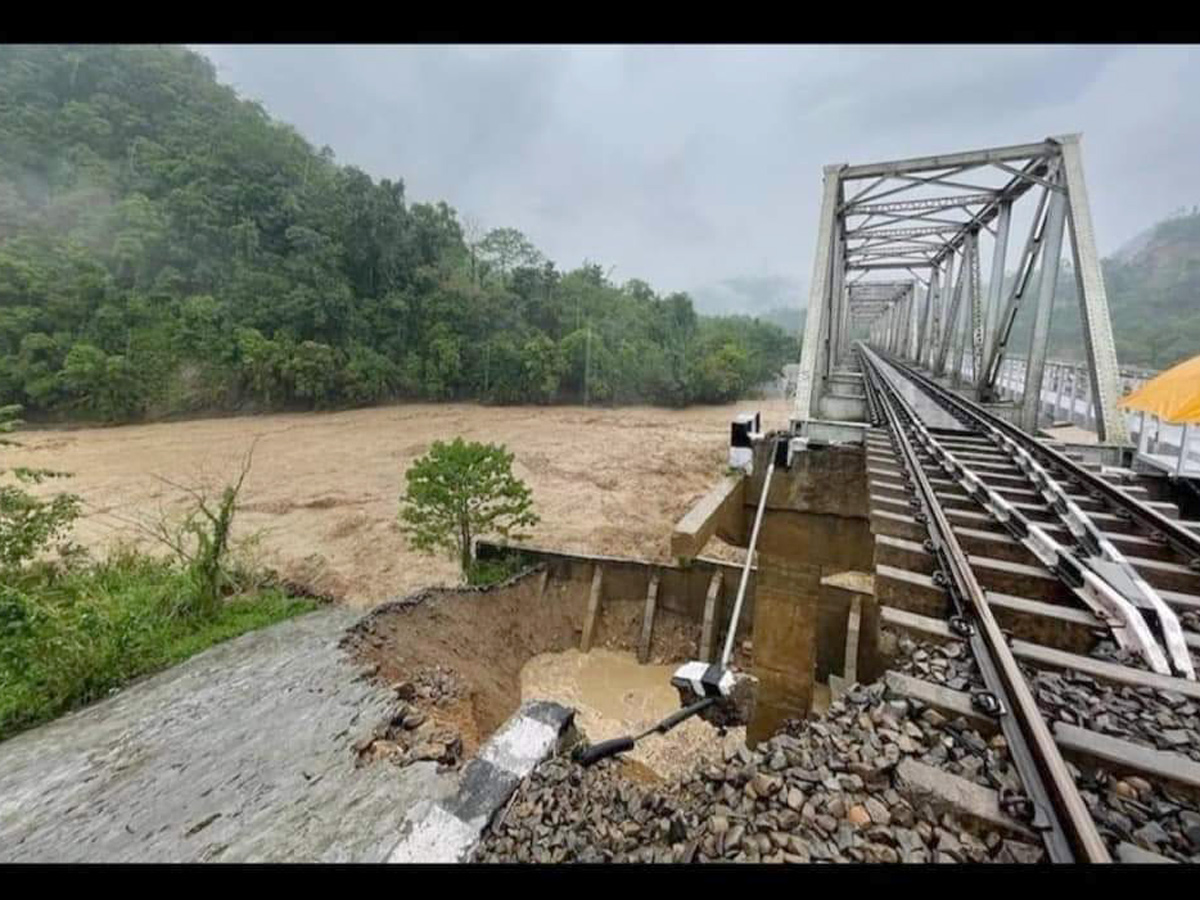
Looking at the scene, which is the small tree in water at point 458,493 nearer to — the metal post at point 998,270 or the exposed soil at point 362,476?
the exposed soil at point 362,476

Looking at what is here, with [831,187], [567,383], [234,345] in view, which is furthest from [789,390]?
[234,345]

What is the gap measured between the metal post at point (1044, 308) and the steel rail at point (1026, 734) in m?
5.78

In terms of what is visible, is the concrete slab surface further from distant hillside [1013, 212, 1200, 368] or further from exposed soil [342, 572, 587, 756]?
distant hillside [1013, 212, 1200, 368]

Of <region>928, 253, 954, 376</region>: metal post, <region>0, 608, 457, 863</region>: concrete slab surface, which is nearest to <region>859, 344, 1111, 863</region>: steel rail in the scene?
<region>0, 608, 457, 863</region>: concrete slab surface

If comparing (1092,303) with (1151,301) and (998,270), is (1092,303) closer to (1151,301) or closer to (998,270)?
(998,270)

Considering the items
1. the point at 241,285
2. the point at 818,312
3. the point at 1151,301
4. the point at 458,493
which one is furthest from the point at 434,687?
the point at 1151,301

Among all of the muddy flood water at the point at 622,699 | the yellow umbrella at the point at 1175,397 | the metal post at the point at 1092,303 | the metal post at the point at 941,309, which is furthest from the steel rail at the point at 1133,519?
the metal post at the point at 941,309

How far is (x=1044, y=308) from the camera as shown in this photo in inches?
258

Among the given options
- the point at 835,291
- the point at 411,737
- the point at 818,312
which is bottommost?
the point at 411,737

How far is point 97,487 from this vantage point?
1395 centimetres

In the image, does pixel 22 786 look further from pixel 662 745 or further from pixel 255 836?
pixel 662 745

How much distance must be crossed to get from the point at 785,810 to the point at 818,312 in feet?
22.6

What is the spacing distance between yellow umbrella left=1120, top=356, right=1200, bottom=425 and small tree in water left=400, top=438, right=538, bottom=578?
728 cm

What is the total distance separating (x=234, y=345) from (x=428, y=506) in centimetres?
2179
